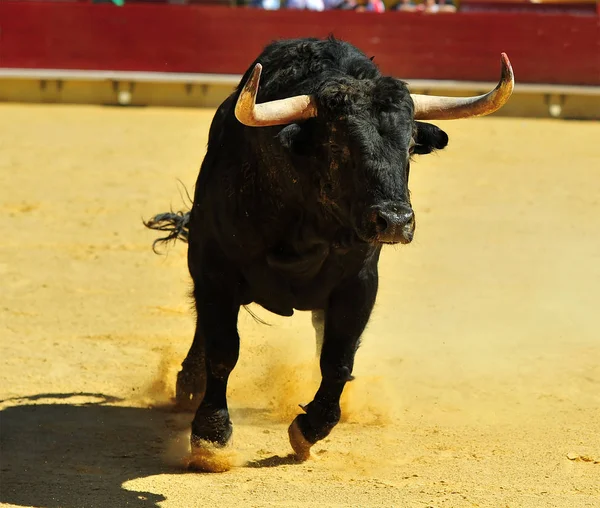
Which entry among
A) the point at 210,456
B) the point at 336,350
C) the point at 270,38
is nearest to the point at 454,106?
the point at 336,350

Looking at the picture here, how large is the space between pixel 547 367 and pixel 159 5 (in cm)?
908

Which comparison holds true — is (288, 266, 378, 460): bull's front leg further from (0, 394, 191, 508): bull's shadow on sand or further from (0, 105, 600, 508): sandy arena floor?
(0, 394, 191, 508): bull's shadow on sand

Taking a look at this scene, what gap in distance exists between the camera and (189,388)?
534cm

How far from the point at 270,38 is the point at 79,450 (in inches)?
375

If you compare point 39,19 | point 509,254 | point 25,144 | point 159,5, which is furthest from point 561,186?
point 39,19

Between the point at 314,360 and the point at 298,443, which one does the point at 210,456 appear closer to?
the point at 298,443

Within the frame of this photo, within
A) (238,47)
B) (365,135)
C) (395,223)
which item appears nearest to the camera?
(395,223)

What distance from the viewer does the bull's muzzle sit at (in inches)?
139

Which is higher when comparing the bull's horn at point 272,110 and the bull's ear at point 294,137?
the bull's horn at point 272,110

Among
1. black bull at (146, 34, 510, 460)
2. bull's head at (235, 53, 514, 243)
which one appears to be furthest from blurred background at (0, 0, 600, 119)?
bull's head at (235, 53, 514, 243)

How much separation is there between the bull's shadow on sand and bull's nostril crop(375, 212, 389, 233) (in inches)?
48.1

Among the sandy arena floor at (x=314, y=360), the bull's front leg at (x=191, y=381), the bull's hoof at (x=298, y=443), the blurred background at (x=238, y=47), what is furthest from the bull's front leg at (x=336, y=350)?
the blurred background at (x=238, y=47)

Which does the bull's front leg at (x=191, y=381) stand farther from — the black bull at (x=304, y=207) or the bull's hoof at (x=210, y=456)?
the bull's hoof at (x=210, y=456)

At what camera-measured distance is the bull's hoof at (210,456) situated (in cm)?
435
